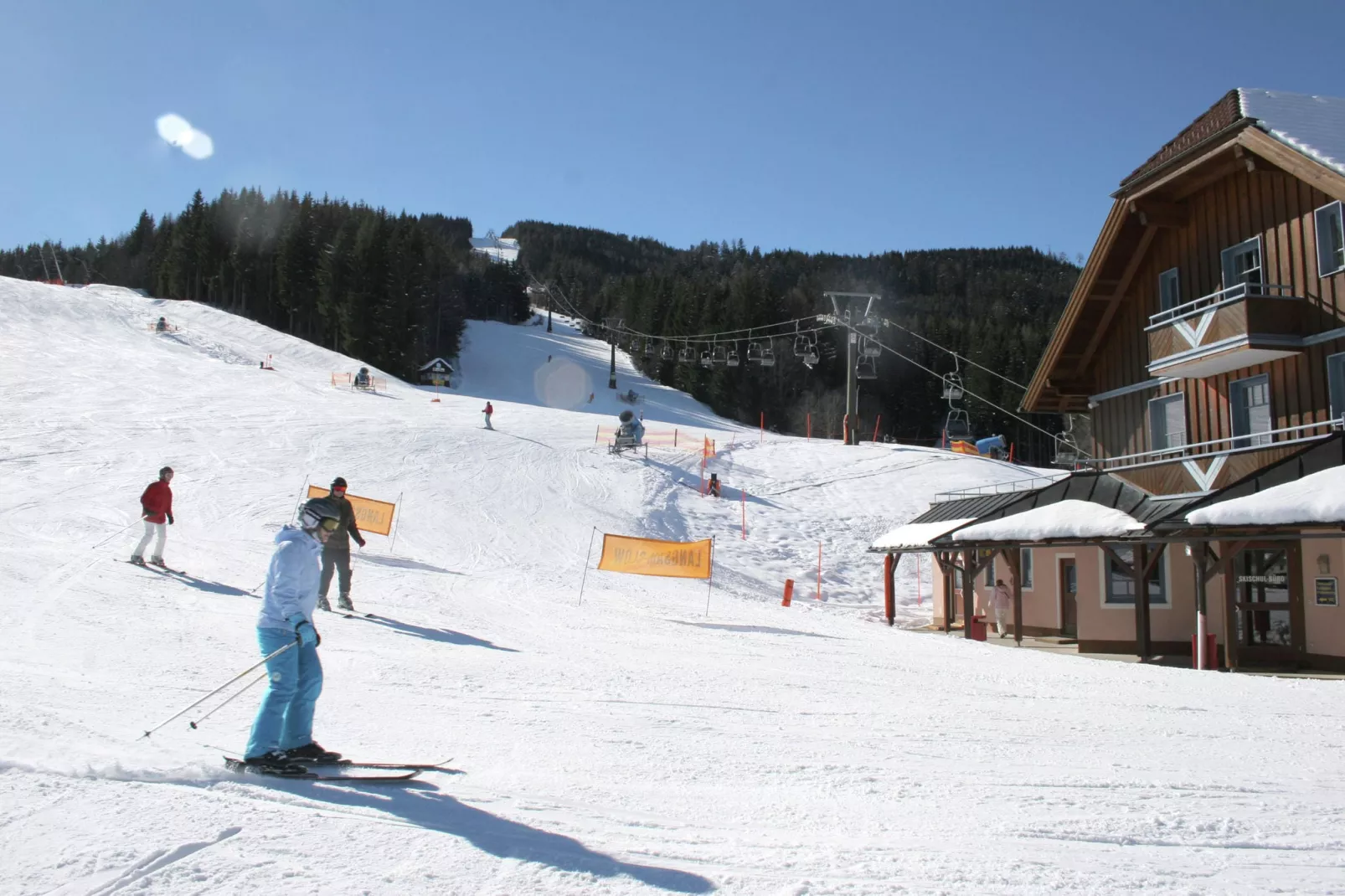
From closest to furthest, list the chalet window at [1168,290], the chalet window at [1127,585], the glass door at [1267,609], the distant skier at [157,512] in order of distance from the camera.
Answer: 1. the distant skier at [157,512]
2. the glass door at [1267,609]
3. the chalet window at [1127,585]
4. the chalet window at [1168,290]

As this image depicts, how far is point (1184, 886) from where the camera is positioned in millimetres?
4355

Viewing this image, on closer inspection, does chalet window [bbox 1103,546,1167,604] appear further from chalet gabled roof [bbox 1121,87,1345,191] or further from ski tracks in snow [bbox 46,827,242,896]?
ski tracks in snow [bbox 46,827,242,896]

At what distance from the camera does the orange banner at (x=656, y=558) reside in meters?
18.6

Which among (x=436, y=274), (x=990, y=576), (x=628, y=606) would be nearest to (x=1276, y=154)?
(x=990, y=576)

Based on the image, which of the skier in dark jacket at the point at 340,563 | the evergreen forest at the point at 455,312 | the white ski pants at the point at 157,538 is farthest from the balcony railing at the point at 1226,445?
the evergreen forest at the point at 455,312

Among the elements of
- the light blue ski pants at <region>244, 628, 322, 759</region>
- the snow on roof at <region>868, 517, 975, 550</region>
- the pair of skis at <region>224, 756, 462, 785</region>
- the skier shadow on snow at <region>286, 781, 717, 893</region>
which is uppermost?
the snow on roof at <region>868, 517, 975, 550</region>

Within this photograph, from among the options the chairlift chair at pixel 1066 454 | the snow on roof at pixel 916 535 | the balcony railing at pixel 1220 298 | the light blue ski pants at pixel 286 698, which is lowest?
the light blue ski pants at pixel 286 698

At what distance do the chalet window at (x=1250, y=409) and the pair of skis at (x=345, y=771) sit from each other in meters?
16.8

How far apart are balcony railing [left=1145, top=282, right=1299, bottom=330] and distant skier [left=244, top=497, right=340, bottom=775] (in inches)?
651

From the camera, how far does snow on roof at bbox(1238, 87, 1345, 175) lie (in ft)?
51.1

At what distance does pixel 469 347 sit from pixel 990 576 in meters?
68.5

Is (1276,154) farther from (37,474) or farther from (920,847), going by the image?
(37,474)

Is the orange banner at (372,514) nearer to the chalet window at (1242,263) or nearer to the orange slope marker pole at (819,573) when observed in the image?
the orange slope marker pole at (819,573)

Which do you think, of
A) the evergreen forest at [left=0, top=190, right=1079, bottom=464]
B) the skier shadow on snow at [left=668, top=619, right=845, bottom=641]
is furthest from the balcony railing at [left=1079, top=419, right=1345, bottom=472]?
the evergreen forest at [left=0, top=190, right=1079, bottom=464]
